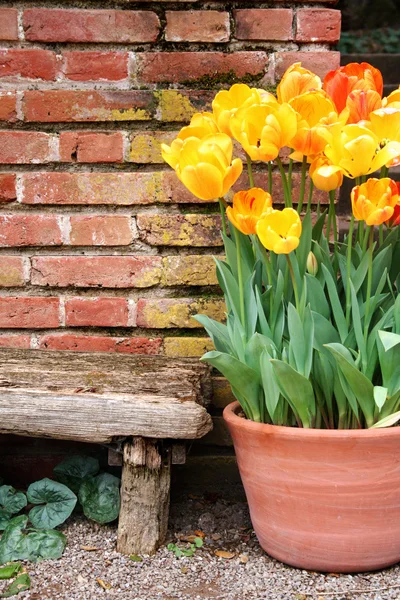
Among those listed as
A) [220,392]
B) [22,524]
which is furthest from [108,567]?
[220,392]

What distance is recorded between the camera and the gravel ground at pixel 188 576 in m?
1.20

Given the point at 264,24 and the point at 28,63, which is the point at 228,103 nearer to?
the point at 264,24

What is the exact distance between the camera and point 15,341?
1662mm

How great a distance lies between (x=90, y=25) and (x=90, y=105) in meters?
0.18

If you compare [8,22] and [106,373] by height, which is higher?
[8,22]

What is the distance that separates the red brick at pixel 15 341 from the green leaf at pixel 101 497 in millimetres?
371

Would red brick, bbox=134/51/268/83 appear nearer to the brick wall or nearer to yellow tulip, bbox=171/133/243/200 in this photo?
the brick wall

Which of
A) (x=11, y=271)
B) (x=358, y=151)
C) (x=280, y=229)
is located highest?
(x=358, y=151)

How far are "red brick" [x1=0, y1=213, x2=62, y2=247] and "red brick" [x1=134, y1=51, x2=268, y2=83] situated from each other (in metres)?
0.39

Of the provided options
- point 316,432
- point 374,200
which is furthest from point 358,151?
point 316,432

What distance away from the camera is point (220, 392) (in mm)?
1656

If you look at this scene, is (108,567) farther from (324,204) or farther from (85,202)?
(324,204)

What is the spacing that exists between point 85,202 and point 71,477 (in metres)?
0.62

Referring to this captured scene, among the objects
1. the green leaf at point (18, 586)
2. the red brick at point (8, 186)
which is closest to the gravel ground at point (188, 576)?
the green leaf at point (18, 586)
